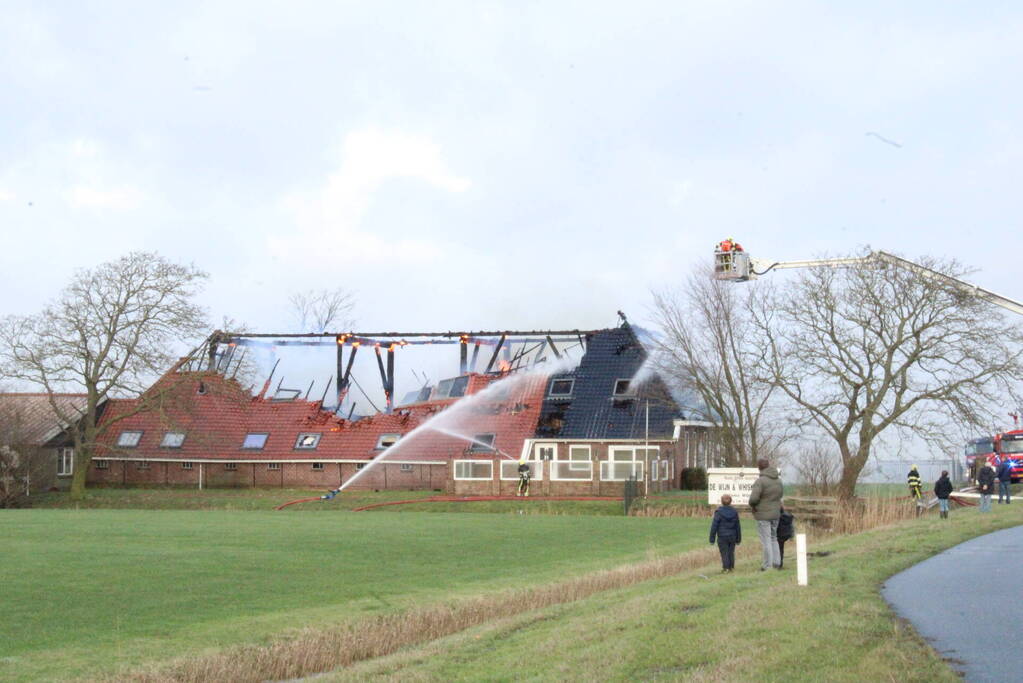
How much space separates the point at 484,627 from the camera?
18609 millimetres

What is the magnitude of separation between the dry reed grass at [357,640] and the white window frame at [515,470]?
110 ft

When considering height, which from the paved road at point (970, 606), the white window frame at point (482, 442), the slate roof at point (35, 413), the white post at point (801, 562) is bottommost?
the paved road at point (970, 606)

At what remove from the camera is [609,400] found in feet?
217

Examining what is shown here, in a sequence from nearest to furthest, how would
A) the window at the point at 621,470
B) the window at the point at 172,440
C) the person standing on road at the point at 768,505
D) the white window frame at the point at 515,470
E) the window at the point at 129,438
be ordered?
the person standing on road at the point at 768,505
the window at the point at 621,470
the white window frame at the point at 515,470
the window at the point at 172,440
the window at the point at 129,438

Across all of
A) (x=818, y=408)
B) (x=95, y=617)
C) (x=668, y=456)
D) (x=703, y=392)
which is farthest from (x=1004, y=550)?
→ (x=668, y=456)

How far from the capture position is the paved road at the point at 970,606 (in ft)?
38.7

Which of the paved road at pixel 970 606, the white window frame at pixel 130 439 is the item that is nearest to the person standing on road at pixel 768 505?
the paved road at pixel 970 606

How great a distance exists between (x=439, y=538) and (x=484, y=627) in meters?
18.0

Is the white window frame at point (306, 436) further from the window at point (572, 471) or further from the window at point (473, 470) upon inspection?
the window at point (572, 471)

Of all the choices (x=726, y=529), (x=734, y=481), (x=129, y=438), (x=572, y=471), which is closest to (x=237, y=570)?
(x=726, y=529)

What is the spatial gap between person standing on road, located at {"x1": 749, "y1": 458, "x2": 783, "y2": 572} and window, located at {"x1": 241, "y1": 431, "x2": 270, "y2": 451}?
5191 centimetres

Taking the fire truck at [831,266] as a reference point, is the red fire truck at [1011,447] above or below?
below

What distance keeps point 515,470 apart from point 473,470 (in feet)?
7.12

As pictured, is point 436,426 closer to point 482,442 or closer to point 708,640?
point 482,442
